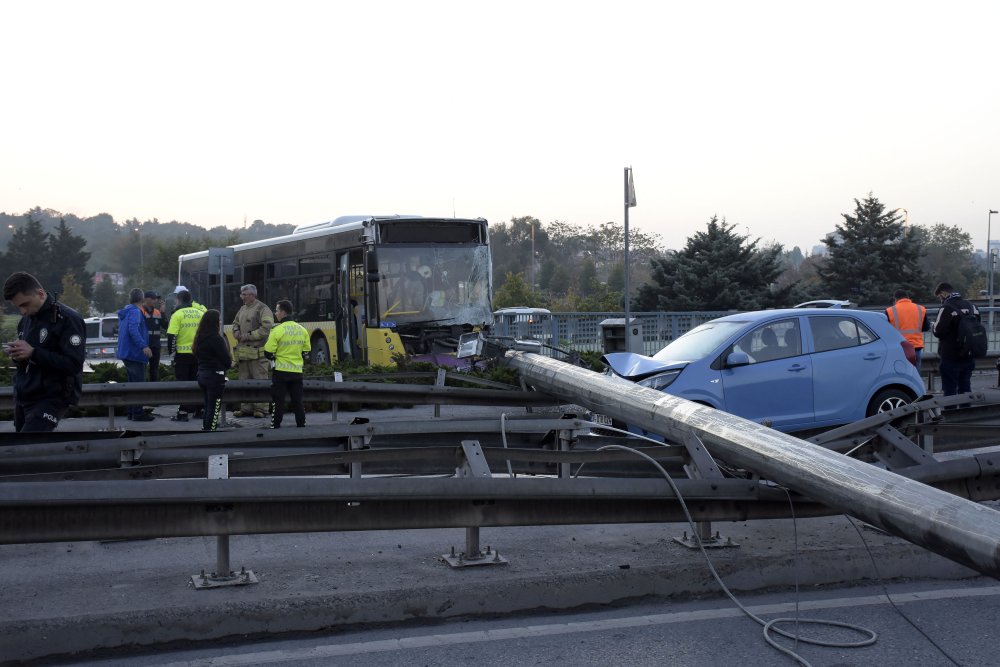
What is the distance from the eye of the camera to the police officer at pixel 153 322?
14711 mm

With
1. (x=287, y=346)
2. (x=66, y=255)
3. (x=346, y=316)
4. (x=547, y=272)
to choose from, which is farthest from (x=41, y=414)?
(x=66, y=255)

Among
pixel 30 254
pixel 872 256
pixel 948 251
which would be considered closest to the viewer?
pixel 872 256

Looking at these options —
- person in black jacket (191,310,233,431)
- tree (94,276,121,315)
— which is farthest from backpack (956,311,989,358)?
tree (94,276,121,315)

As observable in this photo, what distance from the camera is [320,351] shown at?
805 inches

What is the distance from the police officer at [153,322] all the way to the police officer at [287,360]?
383cm

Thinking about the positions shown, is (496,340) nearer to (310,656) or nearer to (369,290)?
(369,290)

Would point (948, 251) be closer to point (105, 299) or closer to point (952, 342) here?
point (105, 299)

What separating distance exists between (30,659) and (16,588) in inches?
39.2

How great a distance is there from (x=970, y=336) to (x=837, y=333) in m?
3.29

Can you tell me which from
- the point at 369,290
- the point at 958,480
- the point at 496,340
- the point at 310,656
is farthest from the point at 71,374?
the point at 369,290

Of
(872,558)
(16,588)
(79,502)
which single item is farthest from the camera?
(872,558)

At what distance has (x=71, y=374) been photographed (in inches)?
278

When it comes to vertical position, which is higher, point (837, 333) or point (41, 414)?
point (837, 333)

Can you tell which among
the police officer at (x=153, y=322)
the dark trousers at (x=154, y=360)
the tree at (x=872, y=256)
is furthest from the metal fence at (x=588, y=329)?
the tree at (x=872, y=256)
